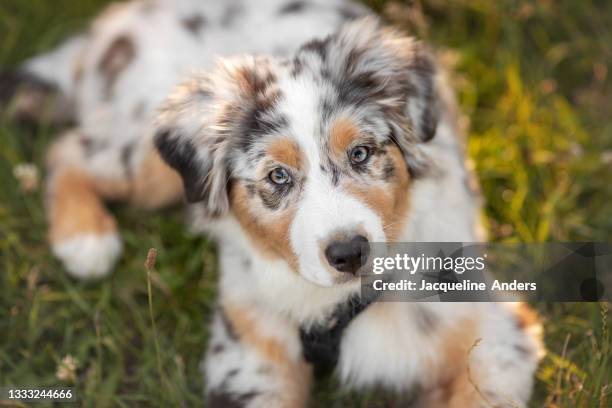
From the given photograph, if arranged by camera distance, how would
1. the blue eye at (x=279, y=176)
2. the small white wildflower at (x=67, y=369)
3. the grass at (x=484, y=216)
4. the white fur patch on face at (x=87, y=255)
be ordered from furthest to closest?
the white fur patch on face at (x=87, y=255), the grass at (x=484, y=216), the small white wildflower at (x=67, y=369), the blue eye at (x=279, y=176)

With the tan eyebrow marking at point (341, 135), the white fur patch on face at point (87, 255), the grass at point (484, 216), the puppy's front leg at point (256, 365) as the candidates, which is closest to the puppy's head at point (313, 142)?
the tan eyebrow marking at point (341, 135)

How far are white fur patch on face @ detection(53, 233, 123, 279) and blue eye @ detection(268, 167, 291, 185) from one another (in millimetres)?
1518

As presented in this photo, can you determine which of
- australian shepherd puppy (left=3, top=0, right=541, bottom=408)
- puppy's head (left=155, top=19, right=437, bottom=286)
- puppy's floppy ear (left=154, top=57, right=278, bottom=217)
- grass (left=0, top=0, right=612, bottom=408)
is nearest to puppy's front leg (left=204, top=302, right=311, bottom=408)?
australian shepherd puppy (left=3, top=0, right=541, bottom=408)

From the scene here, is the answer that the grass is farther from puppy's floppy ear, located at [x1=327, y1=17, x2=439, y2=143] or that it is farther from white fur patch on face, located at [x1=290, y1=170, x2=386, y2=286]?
puppy's floppy ear, located at [x1=327, y1=17, x2=439, y2=143]

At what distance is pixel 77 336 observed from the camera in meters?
4.20

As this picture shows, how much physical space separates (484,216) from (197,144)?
1.81 m

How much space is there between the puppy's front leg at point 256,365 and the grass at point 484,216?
0.27m

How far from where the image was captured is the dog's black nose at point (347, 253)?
9.60ft

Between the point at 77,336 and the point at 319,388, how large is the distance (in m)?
1.26

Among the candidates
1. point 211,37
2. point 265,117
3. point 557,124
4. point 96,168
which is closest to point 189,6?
point 211,37

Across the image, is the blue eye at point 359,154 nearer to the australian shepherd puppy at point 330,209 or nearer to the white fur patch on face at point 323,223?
the australian shepherd puppy at point 330,209

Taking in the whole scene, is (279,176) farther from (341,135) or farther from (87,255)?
(87,255)

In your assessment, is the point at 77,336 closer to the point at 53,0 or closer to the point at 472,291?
the point at 472,291

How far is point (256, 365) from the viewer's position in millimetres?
3527
